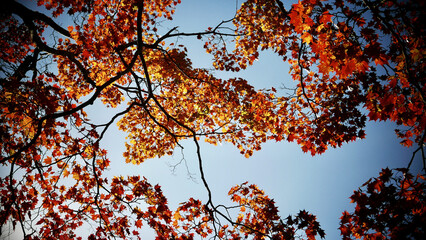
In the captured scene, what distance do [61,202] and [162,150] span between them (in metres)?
4.89

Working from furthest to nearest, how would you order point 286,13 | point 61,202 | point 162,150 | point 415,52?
point 162,150 < point 61,202 < point 286,13 < point 415,52

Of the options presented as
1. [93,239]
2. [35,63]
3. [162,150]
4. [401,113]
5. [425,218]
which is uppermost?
[35,63]

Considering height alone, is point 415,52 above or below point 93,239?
above

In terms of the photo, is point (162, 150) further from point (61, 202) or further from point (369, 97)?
point (369, 97)

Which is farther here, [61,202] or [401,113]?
[61,202]

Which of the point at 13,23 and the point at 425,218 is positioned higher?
the point at 13,23

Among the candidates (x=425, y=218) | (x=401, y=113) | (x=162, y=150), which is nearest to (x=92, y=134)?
(x=162, y=150)

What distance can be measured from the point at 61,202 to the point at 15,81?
14.0 feet

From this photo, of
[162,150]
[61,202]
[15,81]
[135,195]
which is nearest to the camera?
[15,81]

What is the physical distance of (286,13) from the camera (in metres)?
5.38

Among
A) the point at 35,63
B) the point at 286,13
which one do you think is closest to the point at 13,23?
the point at 35,63

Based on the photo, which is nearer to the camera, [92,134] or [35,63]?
[92,134]

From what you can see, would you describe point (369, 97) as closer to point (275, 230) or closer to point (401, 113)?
point (401, 113)

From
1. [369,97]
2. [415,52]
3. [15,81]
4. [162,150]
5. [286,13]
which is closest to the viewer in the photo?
[415,52]
